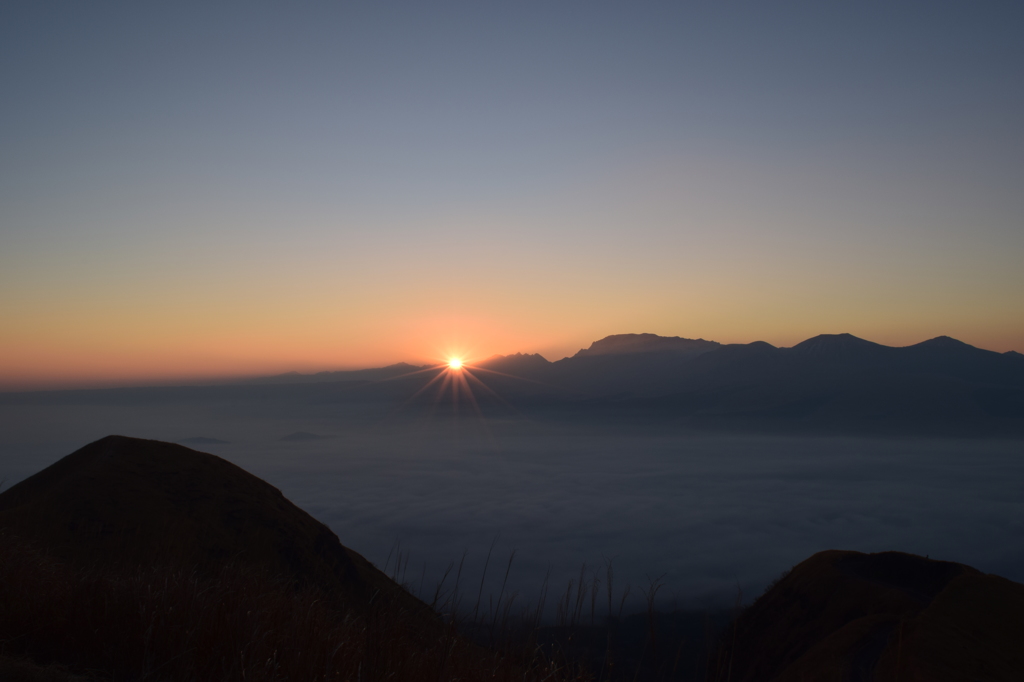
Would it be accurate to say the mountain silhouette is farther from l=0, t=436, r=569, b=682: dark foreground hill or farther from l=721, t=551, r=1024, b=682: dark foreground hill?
l=721, t=551, r=1024, b=682: dark foreground hill

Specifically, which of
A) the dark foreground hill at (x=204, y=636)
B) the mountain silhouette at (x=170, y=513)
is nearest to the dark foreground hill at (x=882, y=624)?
the dark foreground hill at (x=204, y=636)

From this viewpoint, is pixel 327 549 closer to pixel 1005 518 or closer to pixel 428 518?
pixel 428 518

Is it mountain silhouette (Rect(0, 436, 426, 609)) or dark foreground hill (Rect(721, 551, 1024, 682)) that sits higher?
mountain silhouette (Rect(0, 436, 426, 609))

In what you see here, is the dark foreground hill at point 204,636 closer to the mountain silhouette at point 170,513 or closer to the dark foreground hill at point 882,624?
the mountain silhouette at point 170,513

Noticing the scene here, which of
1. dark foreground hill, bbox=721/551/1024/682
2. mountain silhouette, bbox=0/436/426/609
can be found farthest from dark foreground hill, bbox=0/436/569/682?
dark foreground hill, bbox=721/551/1024/682

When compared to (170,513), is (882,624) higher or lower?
lower

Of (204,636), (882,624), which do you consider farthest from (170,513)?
(882,624)

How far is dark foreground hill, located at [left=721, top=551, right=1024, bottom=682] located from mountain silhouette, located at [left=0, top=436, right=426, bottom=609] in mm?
15170

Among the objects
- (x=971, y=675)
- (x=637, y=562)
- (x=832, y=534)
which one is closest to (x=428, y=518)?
(x=637, y=562)

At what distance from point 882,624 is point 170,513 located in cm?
2621

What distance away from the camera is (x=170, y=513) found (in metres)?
18.9

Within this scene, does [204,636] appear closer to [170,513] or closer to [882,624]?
[170,513]

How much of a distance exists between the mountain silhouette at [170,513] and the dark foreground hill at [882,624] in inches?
597

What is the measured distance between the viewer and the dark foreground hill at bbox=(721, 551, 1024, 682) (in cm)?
1736
